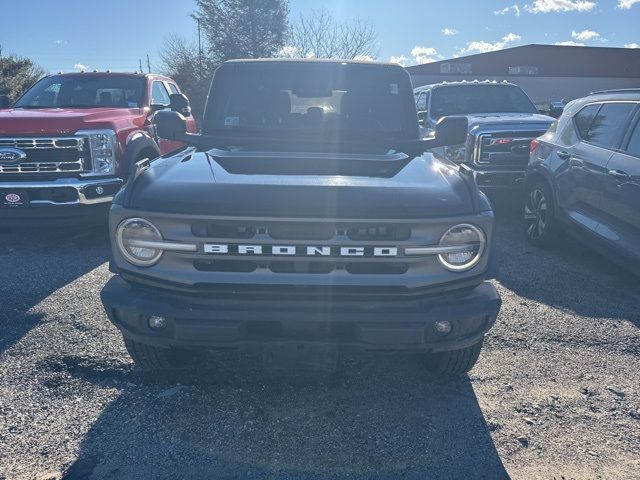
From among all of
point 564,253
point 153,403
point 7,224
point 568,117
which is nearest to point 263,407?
point 153,403

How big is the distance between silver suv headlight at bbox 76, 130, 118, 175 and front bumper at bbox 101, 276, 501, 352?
3.60 m

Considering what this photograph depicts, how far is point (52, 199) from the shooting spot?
18.3ft

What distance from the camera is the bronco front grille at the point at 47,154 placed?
5.61 metres

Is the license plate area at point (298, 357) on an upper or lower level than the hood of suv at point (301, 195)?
lower

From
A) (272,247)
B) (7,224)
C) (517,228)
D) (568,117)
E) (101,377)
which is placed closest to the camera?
(272,247)

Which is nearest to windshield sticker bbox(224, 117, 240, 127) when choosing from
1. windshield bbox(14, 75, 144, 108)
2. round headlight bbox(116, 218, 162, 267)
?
round headlight bbox(116, 218, 162, 267)

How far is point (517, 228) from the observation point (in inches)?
283

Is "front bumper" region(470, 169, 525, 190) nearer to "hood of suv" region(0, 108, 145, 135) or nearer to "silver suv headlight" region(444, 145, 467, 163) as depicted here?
"silver suv headlight" region(444, 145, 467, 163)

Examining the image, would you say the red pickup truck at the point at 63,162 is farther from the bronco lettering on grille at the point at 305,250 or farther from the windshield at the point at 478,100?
the windshield at the point at 478,100

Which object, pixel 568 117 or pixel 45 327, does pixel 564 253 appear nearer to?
pixel 568 117

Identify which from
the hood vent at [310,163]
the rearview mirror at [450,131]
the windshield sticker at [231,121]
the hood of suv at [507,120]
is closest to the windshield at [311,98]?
the windshield sticker at [231,121]

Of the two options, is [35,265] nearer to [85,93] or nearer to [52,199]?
[52,199]

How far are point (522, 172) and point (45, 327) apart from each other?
634 centimetres

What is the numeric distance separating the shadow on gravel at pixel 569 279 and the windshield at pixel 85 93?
17.5ft
